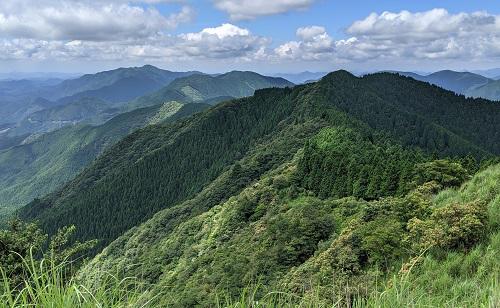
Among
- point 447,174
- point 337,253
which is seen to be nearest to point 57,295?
point 337,253

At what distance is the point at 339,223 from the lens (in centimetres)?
4369

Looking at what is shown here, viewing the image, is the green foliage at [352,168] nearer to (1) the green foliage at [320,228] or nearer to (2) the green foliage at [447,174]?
(1) the green foliage at [320,228]

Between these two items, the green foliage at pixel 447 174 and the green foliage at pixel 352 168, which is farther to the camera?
the green foliage at pixel 352 168

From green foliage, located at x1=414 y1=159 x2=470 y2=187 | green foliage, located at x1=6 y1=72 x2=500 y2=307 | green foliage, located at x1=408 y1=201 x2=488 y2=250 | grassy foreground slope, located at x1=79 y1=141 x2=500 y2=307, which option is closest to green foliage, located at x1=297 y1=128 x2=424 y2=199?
green foliage, located at x1=6 y1=72 x2=500 y2=307

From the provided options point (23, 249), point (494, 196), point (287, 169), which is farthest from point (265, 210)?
point (494, 196)

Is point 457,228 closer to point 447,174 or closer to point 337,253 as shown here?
point 337,253

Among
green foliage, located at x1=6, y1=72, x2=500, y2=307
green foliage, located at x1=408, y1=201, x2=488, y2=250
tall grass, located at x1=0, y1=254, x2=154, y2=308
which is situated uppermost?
tall grass, located at x1=0, y1=254, x2=154, y2=308

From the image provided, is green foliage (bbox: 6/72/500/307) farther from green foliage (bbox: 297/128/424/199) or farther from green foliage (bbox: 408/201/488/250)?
green foliage (bbox: 297/128/424/199)

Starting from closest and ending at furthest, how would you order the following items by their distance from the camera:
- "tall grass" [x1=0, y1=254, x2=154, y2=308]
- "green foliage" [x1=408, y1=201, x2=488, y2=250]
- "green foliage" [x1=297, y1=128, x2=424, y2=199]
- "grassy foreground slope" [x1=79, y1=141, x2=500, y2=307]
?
1. "tall grass" [x1=0, y1=254, x2=154, y2=308]
2. "grassy foreground slope" [x1=79, y1=141, x2=500, y2=307]
3. "green foliage" [x1=408, y1=201, x2=488, y2=250]
4. "green foliage" [x1=297, y1=128, x2=424, y2=199]

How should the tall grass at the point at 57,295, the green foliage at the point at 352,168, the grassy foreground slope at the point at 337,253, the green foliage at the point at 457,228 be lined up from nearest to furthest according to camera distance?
1. the tall grass at the point at 57,295
2. the grassy foreground slope at the point at 337,253
3. the green foliage at the point at 457,228
4. the green foliage at the point at 352,168

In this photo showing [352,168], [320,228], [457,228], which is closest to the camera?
[457,228]

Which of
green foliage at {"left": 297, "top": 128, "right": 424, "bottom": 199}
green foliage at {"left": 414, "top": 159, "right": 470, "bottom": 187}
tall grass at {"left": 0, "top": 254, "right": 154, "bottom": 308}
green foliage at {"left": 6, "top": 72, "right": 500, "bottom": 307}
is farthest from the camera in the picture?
green foliage at {"left": 297, "top": 128, "right": 424, "bottom": 199}

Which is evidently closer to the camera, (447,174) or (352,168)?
(447,174)

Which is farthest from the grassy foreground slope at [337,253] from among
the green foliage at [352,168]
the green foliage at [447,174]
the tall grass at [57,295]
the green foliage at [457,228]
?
the green foliage at [352,168]
